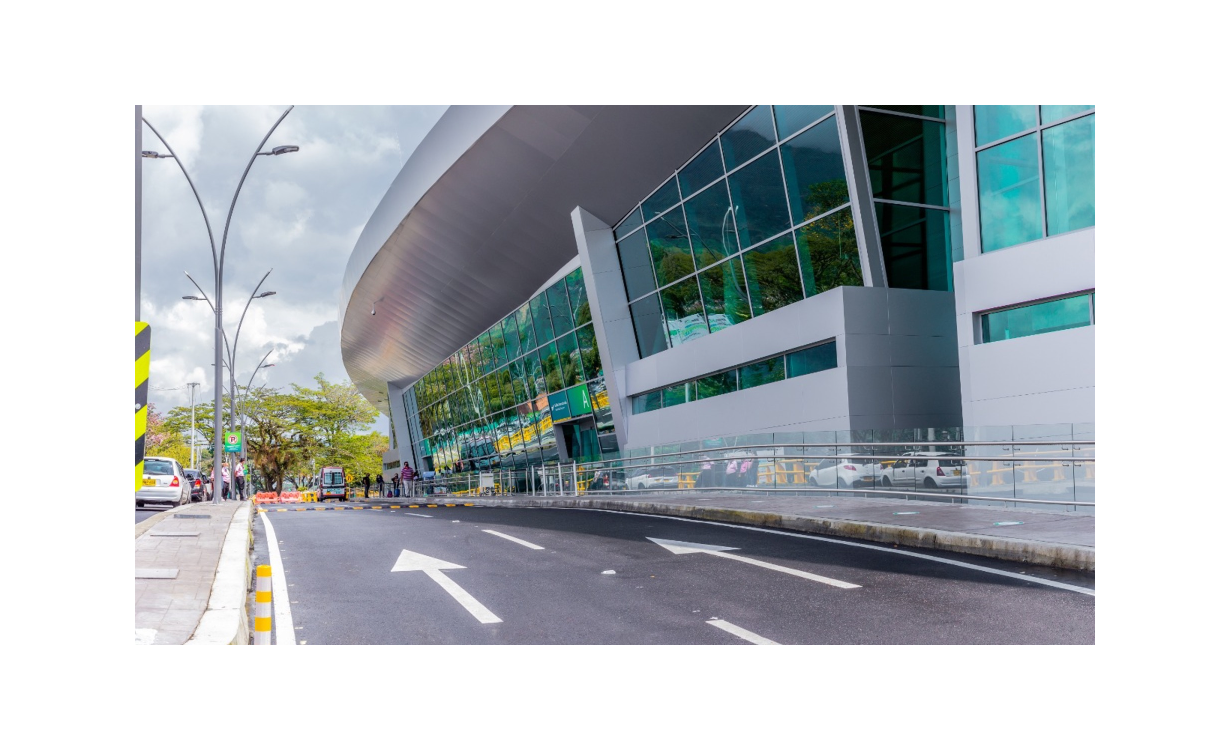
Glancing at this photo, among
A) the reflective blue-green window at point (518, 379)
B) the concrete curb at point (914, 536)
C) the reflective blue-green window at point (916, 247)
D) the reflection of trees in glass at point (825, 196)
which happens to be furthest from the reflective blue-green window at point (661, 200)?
the reflective blue-green window at point (518, 379)

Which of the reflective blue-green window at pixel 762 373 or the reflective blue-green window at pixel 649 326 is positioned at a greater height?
the reflective blue-green window at pixel 649 326

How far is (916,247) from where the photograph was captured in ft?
74.5

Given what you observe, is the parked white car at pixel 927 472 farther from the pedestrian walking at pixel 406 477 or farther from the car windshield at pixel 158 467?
the pedestrian walking at pixel 406 477

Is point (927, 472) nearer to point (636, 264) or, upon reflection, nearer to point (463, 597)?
point (463, 597)

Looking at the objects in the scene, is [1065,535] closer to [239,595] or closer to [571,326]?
[239,595]

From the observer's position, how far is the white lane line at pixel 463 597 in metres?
8.13

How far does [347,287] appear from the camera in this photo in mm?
45094

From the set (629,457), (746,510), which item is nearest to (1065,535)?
(746,510)

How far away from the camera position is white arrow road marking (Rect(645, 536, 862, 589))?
9.35 m

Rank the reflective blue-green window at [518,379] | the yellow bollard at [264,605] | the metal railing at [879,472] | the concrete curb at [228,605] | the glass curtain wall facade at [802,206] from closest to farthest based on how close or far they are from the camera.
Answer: the concrete curb at [228,605] → the yellow bollard at [264,605] → the metal railing at [879,472] → the glass curtain wall facade at [802,206] → the reflective blue-green window at [518,379]

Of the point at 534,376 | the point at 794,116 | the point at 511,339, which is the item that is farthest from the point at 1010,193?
the point at 511,339

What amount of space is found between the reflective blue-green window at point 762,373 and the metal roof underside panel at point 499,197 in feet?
19.3
